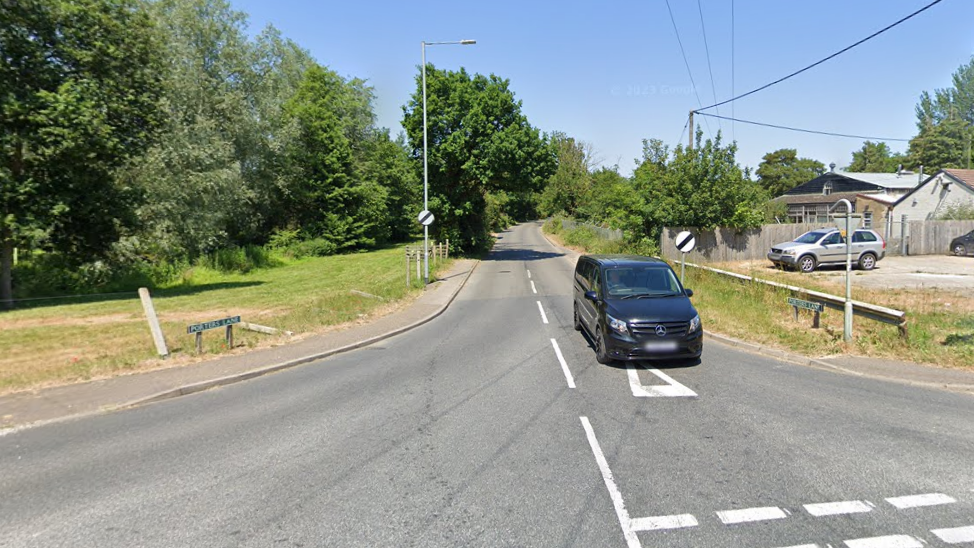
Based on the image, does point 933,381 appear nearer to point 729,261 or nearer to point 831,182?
point 729,261

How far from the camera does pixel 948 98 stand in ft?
242

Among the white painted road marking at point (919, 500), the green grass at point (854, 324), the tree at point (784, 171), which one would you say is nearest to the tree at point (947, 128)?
the tree at point (784, 171)

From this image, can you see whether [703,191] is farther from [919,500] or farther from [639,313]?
[919,500]

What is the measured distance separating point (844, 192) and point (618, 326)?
5513cm

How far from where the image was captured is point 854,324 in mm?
10977

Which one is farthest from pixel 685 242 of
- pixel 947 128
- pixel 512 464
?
pixel 947 128

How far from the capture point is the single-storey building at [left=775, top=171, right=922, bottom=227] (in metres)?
46.9

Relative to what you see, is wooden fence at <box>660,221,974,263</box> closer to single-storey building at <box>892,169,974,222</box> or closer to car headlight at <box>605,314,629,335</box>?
single-storey building at <box>892,169,974,222</box>

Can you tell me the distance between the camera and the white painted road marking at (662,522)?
3.71 meters

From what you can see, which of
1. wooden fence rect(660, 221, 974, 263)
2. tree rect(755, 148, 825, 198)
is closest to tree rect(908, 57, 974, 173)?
tree rect(755, 148, 825, 198)

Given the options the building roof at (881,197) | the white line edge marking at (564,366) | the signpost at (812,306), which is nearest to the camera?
the white line edge marking at (564,366)

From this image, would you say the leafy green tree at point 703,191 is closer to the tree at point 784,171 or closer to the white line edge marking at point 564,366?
the white line edge marking at point 564,366

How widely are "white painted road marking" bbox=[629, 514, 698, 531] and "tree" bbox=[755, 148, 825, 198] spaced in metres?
82.6

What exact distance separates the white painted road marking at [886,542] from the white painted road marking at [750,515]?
18.5 inches
